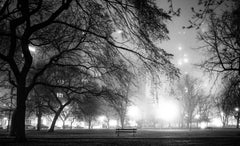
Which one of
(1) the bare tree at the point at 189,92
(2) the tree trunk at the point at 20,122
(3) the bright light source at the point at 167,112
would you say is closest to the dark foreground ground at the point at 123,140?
(2) the tree trunk at the point at 20,122

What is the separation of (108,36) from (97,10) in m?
1.50

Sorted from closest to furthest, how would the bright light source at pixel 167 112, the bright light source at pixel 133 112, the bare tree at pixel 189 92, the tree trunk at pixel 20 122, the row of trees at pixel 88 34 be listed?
the row of trees at pixel 88 34
the tree trunk at pixel 20 122
the bare tree at pixel 189 92
the bright light source at pixel 167 112
the bright light source at pixel 133 112

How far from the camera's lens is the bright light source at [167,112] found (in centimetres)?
7301

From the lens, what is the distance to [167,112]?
77.7 metres

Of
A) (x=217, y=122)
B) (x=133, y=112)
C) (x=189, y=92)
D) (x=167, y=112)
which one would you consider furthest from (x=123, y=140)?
(x=217, y=122)

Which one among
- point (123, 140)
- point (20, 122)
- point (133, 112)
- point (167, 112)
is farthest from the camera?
point (167, 112)

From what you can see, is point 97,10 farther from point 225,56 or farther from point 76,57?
point 225,56

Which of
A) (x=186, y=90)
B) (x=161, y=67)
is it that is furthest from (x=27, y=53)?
(x=186, y=90)

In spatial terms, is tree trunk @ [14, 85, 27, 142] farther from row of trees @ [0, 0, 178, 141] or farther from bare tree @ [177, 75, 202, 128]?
bare tree @ [177, 75, 202, 128]

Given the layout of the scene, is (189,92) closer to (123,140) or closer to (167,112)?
(167,112)

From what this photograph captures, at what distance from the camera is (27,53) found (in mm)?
14305

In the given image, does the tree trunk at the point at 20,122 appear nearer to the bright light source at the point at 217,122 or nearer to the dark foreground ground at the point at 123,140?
the dark foreground ground at the point at 123,140

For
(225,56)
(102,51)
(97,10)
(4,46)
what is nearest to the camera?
(97,10)

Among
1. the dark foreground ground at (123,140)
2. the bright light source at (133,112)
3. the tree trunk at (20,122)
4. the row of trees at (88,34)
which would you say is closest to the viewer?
the row of trees at (88,34)
